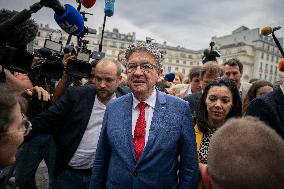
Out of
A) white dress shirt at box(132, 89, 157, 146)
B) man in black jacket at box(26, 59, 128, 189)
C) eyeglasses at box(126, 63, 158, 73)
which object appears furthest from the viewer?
man in black jacket at box(26, 59, 128, 189)

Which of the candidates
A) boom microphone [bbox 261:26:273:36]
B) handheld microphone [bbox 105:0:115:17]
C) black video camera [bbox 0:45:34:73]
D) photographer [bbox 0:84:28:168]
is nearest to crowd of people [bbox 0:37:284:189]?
photographer [bbox 0:84:28:168]

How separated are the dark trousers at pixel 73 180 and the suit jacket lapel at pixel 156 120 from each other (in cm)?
123

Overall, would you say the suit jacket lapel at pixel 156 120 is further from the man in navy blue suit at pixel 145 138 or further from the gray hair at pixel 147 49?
the gray hair at pixel 147 49

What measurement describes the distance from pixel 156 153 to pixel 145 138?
6.9 inches

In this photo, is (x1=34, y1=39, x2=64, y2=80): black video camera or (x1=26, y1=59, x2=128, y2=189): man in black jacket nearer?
(x1=34, y1=39, x2=64, y2=80): black video camera

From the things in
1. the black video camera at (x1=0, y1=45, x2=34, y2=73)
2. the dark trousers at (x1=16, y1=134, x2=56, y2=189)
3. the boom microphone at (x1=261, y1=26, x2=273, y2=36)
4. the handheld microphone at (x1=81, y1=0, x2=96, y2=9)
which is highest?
the handheld microphone at (x1=81, y1=0, x2=96, y2=9)

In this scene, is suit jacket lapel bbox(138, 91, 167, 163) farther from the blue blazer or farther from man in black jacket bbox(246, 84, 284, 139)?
man in black jacket bbox(246, 84, 284, 139)

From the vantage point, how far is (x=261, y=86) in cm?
464

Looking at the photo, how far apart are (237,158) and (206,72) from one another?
3.40 metres

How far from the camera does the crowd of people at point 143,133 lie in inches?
40.3

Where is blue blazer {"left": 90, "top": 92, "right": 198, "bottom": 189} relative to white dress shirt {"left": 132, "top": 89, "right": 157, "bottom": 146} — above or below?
below

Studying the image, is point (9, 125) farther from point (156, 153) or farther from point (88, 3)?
point (88, 3)

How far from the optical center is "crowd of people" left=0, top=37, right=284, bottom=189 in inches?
40.3

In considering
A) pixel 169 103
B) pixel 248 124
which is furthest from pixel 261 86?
pixel 248 124
